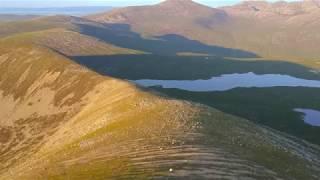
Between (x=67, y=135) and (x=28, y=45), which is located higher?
(x=28, y=45)

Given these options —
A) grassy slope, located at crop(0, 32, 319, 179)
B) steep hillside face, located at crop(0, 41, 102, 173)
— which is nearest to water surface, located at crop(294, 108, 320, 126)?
grassy slope, located at crop(0, 32, 319, 179)

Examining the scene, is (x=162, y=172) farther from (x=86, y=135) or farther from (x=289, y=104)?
(x=289, y=104)

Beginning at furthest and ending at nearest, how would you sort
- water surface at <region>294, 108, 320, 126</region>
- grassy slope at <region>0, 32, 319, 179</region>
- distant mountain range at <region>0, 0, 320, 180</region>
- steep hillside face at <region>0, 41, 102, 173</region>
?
1. water surface at <region>294, 108, 320, 126</region>
2. steep hillside face at <region>0, 41, 102, 173</region>
3. grassy slope at <region>0, 32, 319, 179</region>
4. distant mountain range at <region>0, 0, 320, 180</region>

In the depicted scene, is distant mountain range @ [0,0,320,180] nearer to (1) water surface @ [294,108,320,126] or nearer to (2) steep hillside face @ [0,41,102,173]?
(2) steep hillside face @ [0,41,102,173]

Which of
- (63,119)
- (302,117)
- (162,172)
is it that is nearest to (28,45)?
(63,119)

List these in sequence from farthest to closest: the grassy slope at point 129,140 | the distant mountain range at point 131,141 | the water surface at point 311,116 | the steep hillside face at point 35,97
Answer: the water surface at point 311,116, the steep hillside face at point 35,97, the grassy slope at point 129,140, the distant mountain range at point 131,141

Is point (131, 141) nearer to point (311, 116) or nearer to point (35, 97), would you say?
point (35, 97)

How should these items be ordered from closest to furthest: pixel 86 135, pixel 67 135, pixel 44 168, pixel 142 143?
pixel 44 168
pixel 142 143
pixel 86 135
pixel 67 135

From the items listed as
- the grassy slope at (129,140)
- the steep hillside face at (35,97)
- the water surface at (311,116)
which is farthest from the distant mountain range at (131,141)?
the water surface at (311,116)

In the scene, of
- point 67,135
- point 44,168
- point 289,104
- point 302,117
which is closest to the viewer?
point 44,168

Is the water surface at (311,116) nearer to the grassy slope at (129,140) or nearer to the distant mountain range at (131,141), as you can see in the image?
the grassy slope at (129,140)

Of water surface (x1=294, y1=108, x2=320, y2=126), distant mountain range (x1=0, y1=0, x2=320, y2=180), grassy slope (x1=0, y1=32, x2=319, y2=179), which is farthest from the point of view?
water surface (x1=294, y1=108, x2=320, y2=126)
